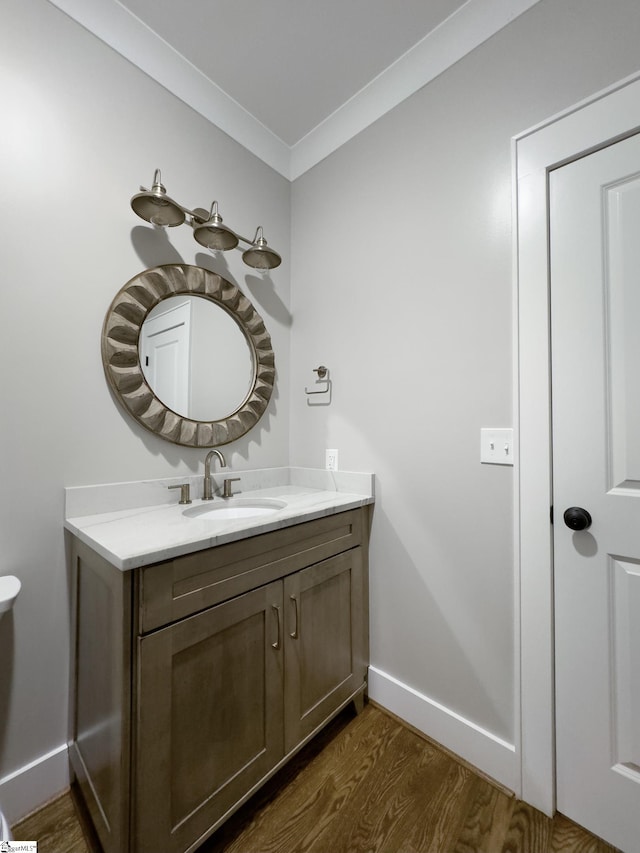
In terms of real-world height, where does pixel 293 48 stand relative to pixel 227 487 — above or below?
above

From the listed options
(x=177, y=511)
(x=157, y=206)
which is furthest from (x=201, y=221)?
(x=177, y=511)

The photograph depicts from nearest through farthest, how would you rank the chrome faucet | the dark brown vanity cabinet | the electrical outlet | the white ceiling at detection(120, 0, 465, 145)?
the dark brown vanity cabinet
the white ceiling at detection(120, 0, 465, 145)
the chrome faucet
the electrical outlet

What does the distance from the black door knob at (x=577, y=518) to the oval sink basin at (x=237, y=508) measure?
1.00 meters

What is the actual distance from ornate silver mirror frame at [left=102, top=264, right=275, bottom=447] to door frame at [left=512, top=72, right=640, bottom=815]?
1165 millimetres

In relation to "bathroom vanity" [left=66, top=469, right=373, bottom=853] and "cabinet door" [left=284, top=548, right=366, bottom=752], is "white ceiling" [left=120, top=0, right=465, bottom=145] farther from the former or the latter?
"cabinet door" [left=284, top=548, right=366, bottom=752]

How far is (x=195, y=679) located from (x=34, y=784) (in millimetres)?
754

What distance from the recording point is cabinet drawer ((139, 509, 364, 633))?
947 mm

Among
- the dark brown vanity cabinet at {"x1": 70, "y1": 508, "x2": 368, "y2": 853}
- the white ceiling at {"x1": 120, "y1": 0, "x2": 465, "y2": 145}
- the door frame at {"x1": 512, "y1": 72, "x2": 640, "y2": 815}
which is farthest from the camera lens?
the white ceiling at {"x1": 120, "y1": 0, "x2": 465, "y2": 145}

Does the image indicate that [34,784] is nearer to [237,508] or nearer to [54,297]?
[237,508]

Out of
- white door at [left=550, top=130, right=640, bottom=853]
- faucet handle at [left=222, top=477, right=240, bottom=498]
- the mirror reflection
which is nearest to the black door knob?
white door at [left=550, top=130, right=640, bottom=853]

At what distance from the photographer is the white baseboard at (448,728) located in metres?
1.27

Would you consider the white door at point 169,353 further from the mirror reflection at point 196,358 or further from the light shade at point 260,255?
the light shade at point 260,255

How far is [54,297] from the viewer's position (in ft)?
4.22

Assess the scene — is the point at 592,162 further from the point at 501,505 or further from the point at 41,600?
the point at 41,600
